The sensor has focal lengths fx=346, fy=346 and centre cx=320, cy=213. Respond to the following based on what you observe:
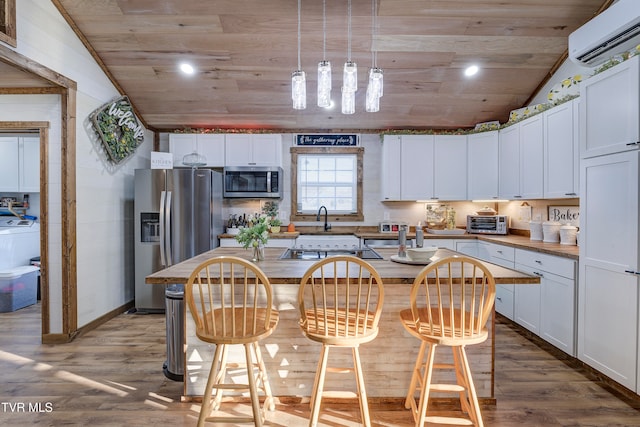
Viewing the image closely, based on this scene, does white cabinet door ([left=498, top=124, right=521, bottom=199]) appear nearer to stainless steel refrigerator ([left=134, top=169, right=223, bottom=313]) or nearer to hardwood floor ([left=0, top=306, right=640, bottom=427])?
hardwood floor ([left=0, top=306, right=640, bottom=427])

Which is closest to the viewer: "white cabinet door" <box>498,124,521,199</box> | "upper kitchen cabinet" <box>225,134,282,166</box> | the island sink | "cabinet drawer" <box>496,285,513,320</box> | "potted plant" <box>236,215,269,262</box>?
"potted plant" <box>236,215,269,262</box>

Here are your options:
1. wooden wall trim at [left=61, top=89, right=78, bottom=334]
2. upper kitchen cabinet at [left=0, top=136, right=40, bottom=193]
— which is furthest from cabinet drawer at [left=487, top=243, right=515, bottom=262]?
upper kitchen cabinet at [left=0, top=136, right=40, bottom=193]

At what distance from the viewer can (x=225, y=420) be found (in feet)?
6.67

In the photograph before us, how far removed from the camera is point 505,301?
3.76 m

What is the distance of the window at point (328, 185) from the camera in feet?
16.5

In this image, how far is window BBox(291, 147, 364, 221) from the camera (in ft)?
16.5

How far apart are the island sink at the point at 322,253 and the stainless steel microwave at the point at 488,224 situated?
2.27m

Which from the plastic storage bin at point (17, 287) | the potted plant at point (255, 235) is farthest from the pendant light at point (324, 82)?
the plastic storage bin at point (17, 287)

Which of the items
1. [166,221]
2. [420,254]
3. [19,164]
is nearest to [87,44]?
[166,221]

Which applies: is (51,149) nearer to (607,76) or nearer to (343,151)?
(343,151)

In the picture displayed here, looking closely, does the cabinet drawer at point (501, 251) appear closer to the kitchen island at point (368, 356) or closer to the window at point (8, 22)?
the kitchen island at point (368, 356)

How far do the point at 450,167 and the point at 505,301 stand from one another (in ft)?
6.00

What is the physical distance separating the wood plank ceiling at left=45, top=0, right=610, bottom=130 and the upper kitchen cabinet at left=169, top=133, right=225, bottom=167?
0.26m

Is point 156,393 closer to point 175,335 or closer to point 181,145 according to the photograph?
point 175,335
